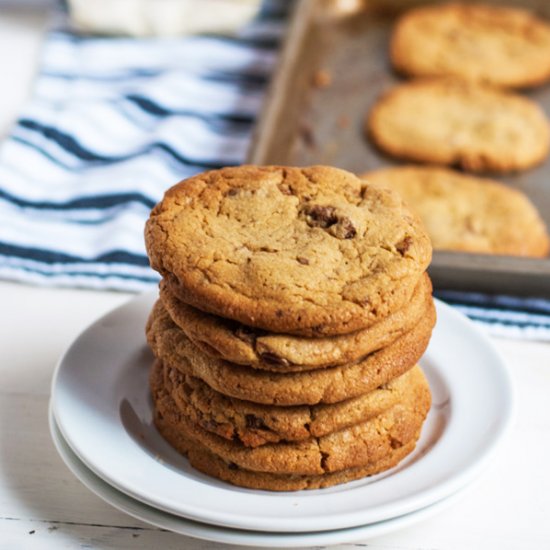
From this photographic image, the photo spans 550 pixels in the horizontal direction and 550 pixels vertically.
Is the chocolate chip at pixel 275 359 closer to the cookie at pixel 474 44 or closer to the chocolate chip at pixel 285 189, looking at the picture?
the chocolate chip at pixel 285 189

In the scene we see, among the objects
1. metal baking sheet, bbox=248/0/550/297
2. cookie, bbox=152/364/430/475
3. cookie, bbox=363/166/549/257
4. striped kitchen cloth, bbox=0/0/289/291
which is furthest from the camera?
cookie, bbox=363/166/549/257

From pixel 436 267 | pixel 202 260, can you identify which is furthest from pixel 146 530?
pixel 436 267

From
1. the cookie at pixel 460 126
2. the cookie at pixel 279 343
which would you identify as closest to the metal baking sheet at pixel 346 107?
the cookie at pixel 460 126

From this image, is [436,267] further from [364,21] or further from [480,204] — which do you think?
[364,21]

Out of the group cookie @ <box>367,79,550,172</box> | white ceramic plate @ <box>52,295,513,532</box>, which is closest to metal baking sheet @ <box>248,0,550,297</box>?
cookie @ <box>367,79,550,172</box>

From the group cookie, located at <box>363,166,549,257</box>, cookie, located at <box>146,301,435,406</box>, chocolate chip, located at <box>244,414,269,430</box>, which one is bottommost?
cookie, located at <box>363,166,549,257</box>

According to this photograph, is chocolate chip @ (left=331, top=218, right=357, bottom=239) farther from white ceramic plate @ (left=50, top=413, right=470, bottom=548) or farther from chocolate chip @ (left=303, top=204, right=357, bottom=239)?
white ceramic plate @ (left=50, top=413, right=470, bottom=548)
